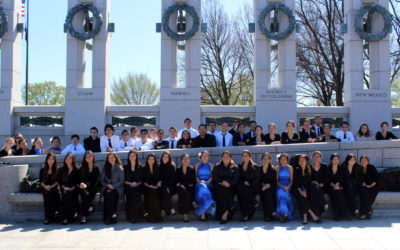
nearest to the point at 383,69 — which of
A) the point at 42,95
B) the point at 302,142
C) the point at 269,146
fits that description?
the point at 302,142

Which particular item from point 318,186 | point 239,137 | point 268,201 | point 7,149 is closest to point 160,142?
point 239,137

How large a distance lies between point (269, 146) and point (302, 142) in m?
1.44

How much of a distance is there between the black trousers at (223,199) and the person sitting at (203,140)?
205 cm

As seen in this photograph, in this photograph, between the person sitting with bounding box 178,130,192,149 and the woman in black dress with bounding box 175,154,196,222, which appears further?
the person sitting with bounding box 178,130,192,149

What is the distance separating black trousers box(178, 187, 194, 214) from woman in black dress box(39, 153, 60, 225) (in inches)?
99.8

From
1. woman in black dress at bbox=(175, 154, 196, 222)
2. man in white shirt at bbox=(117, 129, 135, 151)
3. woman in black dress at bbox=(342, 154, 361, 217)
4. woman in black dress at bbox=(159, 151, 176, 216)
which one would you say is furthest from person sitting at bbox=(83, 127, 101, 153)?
woman in black dress at bbox=(342, 154, 361, 217)

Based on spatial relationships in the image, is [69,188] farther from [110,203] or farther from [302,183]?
[302,183]

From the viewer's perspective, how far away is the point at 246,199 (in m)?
7.84

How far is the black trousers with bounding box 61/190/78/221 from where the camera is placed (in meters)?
7.68

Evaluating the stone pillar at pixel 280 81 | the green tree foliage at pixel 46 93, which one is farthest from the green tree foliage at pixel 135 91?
the stone pillar at pixel 280 81

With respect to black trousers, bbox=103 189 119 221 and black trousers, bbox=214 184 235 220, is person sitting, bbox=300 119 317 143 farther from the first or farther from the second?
black trousers, bbox=103 189 119 221

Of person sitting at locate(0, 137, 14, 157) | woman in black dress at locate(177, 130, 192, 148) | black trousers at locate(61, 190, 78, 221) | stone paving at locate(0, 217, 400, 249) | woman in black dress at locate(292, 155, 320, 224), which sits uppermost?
woman in black dress at locate(177, 130, 192, 148)

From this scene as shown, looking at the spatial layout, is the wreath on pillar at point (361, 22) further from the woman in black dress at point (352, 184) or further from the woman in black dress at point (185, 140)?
the woman in black dress at point (185, 140)

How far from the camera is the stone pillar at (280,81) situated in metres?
14.2
